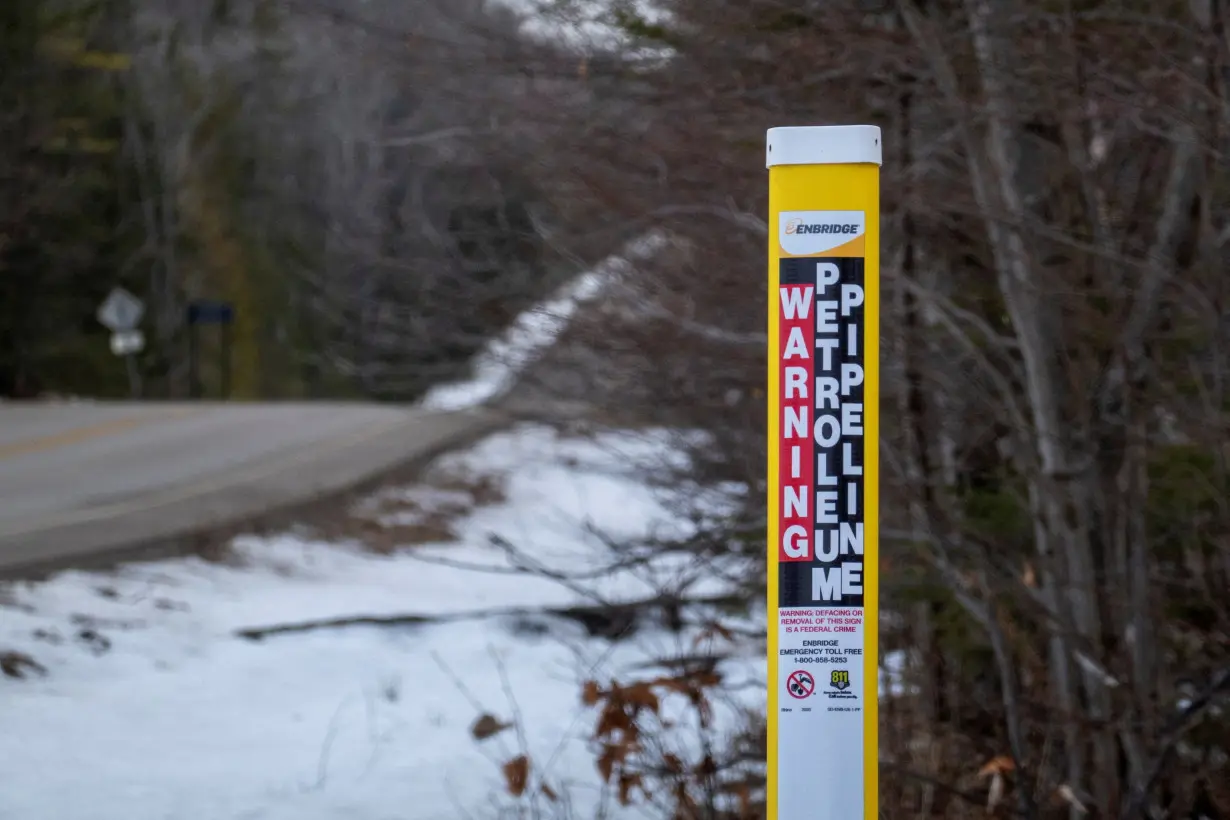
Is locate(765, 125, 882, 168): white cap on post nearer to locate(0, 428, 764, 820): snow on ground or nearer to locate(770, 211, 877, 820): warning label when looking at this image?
locate(770, 211, 877, 820): warning label

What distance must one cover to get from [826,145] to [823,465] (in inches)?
21.7

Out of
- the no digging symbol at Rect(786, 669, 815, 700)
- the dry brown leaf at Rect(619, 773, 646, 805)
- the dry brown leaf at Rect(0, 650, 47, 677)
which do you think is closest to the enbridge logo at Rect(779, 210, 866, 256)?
the no digging symbol at Rect(786, 669, 815, 700)

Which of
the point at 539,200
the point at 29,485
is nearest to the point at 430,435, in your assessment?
the point at 29,485

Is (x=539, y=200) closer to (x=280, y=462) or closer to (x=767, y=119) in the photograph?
(x=767, y=119)

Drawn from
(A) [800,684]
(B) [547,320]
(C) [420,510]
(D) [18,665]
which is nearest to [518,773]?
(B) [547,320]

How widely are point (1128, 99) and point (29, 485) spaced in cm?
1148

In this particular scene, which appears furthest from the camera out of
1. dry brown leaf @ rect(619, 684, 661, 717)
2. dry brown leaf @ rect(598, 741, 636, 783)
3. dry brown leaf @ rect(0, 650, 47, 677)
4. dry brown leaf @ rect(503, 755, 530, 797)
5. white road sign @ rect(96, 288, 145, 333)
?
white road sign @ rect(96, 288, 145, 333)

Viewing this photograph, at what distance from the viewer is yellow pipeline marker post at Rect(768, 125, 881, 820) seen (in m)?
2.74

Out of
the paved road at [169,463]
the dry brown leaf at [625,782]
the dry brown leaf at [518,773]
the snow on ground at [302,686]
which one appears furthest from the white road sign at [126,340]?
the dry brown leaf at [625,782]

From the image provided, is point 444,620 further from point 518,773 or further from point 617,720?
point 617,720

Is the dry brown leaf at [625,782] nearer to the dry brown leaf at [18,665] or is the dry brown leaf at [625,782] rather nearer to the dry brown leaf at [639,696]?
the dry brown leaf at [639,696]

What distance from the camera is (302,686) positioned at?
29.3 feet

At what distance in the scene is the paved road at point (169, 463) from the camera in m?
11.8

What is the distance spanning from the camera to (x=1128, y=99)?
483 cm
